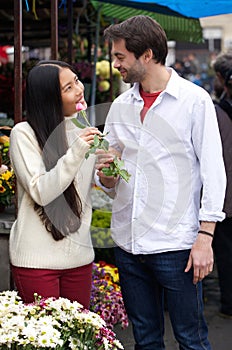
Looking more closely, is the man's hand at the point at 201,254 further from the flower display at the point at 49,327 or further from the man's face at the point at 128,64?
the man's face at the point at 128,64

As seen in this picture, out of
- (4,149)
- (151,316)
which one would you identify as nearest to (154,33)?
(151,316)

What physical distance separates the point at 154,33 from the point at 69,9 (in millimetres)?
2399

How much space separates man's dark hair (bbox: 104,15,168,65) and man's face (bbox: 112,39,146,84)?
2cm

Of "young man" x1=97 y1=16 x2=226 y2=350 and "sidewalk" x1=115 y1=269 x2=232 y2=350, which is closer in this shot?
"young man" x1=97 y1=16 x2=226 y2=350

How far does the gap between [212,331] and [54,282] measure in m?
2.02

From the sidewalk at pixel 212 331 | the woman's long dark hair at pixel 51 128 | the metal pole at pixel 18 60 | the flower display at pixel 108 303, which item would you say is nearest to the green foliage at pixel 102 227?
the flower display at pixel 108 303

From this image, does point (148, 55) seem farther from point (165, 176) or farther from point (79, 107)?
point (165, 176)

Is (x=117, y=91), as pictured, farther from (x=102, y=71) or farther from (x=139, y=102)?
(x=139, y=102)

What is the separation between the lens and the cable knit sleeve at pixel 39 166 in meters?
2.55

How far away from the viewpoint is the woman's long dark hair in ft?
8.64

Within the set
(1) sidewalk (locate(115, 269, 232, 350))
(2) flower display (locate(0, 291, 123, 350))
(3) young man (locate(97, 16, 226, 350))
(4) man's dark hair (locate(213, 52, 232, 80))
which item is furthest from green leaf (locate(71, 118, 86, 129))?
(4) man's dark hair (locate(213, 52, 232, 80))

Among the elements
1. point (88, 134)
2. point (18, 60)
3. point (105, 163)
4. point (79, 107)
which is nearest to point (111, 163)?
point (105, 163)

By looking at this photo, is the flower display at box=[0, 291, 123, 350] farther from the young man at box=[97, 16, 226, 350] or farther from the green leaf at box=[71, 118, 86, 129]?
the green leaf at box=[71, 118, 86, 129]

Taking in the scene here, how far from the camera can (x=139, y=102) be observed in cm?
271
